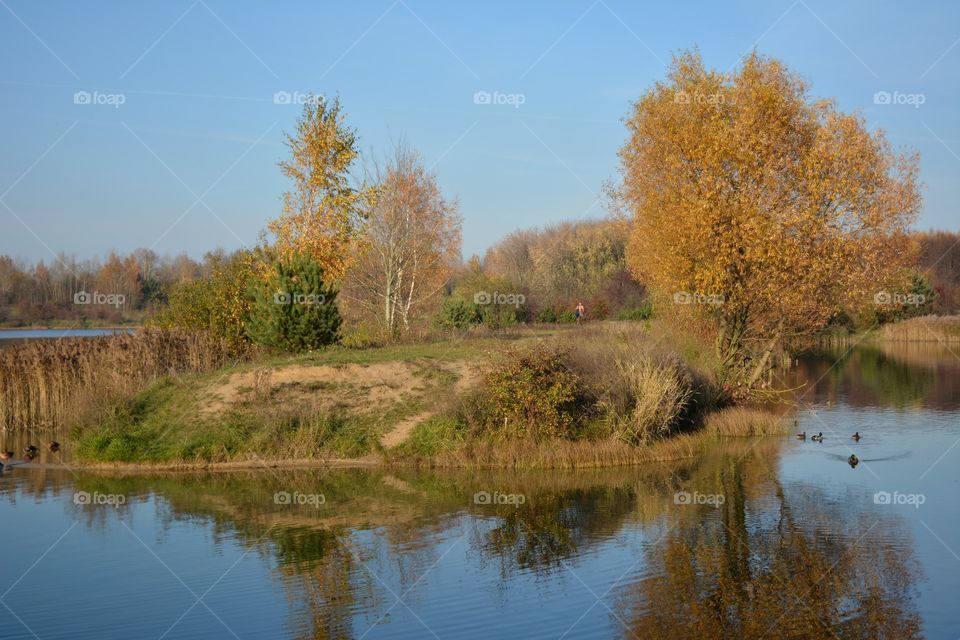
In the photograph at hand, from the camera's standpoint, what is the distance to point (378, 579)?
1267cm

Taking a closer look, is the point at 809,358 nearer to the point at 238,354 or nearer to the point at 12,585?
the point at 238,354

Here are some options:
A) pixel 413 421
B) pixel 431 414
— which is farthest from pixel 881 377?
pixel 413 421

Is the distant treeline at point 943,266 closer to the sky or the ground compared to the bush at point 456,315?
closer to the sky

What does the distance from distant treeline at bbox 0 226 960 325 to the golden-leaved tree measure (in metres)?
18.5

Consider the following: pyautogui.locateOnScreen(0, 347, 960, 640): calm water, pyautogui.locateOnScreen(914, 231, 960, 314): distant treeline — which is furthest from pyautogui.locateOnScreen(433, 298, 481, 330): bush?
pyautogui.locateOnScreen(914, 231, 960, 314): distant treeline

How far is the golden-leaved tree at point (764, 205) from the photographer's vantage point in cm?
2505

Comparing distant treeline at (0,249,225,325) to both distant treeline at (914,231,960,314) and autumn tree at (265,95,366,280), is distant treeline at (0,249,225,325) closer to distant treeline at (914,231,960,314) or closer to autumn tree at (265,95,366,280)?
autumn tree at (265,95,366,280)

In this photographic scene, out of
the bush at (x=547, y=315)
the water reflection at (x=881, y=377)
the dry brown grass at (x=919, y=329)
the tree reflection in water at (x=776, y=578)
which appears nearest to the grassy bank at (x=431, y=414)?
the tree reflection in water at (x=776, y=578)

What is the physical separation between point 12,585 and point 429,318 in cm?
2898

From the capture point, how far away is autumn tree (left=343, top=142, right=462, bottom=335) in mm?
39594

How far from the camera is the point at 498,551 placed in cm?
1421

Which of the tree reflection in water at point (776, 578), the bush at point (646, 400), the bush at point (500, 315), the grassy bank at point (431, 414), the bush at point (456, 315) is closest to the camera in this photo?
the tree reflection in water at point (776, 578)

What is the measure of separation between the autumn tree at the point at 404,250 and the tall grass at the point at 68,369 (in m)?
11.6

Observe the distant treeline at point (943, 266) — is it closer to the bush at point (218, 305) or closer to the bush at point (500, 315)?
the bush at point (500, 315)
